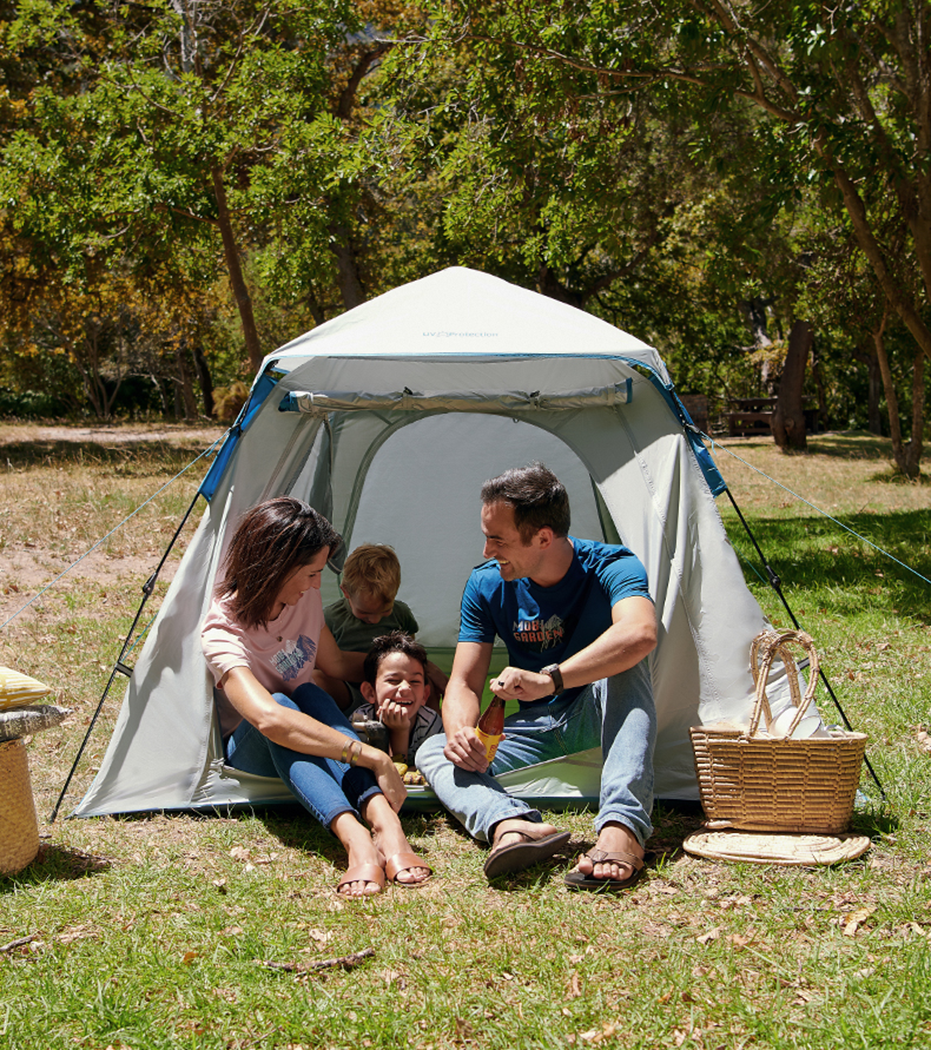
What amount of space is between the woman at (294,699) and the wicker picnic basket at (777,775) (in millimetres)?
974

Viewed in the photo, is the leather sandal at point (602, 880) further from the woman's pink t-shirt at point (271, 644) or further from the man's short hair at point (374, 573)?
the man's short hair at point (374, 573)

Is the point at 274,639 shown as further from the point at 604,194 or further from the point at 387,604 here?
the point at 604,194

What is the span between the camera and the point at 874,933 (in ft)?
8.61

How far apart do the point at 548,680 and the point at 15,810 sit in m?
1.70

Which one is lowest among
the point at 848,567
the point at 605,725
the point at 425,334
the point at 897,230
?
the point at 848,567

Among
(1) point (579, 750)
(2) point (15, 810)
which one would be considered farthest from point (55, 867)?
(1) point (579, 750)

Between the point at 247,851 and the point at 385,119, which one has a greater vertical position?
the point at 385,119

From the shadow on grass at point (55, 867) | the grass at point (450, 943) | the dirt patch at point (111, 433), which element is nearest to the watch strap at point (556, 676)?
the grass at point (450, 943)

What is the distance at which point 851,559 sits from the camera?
8.12 meters

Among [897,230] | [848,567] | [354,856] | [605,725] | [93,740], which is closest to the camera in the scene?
[354,856]

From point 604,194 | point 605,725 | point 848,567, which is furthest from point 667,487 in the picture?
point 604,194

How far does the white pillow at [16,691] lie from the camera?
2.98 metres

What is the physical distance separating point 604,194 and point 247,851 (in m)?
6.93

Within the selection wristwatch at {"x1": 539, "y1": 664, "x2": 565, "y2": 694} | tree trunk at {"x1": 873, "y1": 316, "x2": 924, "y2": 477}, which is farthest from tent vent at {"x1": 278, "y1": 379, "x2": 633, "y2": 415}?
tree trunk at {"x1": 873, "y1": 316, "x2": 924, "y2": 477}
